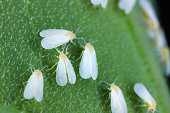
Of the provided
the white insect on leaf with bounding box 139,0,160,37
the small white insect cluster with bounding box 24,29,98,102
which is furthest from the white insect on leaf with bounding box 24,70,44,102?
the white insect on leaf with bounding box 139,0,160,37

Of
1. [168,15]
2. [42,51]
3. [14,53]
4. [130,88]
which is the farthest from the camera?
[168,15]

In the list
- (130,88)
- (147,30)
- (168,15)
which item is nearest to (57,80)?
(130,88)

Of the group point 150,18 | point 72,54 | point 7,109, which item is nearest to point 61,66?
point 72,54

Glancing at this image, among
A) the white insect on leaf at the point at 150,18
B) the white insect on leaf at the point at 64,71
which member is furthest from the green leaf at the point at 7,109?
the white insect on leaf at the point at 150,18

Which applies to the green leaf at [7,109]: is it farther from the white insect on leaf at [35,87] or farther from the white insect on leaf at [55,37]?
the white insect on leaf at [55,37]

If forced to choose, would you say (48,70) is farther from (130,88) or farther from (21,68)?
(130,88)

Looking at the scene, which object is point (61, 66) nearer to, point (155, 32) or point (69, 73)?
point (69, 73)
